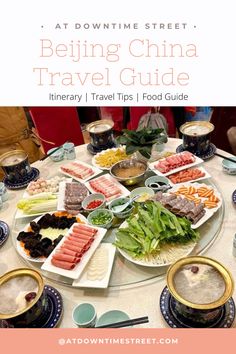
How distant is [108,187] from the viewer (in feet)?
5.84

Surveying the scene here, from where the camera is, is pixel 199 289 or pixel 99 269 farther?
pixel 99 269

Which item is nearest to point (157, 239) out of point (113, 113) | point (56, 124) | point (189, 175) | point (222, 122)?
point (189, 175)

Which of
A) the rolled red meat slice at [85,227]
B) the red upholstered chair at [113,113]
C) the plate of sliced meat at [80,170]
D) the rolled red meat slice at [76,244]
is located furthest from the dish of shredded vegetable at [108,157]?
the red upholstered chair at [113,113]

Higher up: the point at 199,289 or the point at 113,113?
the point at 199,289

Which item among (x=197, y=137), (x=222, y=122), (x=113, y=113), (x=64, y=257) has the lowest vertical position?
(x=113, y=113)

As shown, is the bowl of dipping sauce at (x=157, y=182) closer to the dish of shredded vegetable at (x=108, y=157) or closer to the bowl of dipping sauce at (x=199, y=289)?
the dish of shredded vegetable at (x=108, y=157)

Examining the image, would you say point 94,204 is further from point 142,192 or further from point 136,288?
point 136,288

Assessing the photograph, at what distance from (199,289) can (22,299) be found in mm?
611

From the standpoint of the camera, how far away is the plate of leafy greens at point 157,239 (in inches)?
52.7

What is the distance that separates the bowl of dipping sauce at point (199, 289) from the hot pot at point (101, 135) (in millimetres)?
1210
